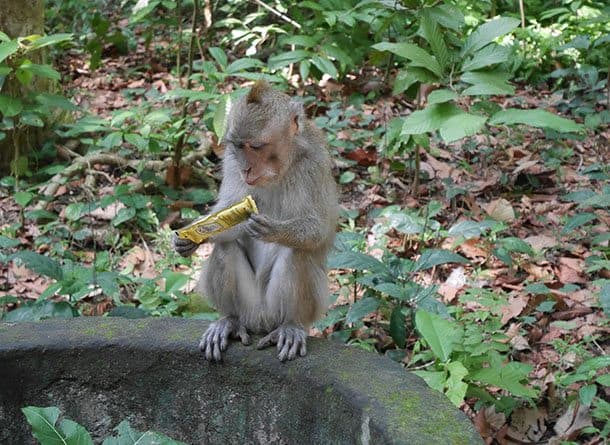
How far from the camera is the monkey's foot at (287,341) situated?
3.49m

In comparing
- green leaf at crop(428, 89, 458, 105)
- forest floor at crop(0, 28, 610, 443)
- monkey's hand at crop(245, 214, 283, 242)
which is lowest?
forest floor at crop(0, 28, 610, 443)

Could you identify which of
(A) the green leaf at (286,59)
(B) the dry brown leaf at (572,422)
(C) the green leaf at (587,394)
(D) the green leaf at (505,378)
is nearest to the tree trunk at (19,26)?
(A) the green leaf at (286,59)

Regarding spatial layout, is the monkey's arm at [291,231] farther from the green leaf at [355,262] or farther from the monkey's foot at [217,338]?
the green leaf at [355,262]

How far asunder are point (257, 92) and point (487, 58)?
1267 mm

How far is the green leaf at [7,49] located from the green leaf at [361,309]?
250 centimetres

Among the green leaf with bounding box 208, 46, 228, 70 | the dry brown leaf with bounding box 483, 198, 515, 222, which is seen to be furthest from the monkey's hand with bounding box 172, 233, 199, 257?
the dry brown leaf with bounding box 483, 198, 515, 222

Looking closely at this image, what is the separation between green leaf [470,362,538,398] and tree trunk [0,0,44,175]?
14.1 feet

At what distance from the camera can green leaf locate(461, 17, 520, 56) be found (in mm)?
4277

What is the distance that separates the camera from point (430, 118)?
4016 mm

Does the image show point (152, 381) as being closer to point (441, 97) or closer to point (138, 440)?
point (138, 440)

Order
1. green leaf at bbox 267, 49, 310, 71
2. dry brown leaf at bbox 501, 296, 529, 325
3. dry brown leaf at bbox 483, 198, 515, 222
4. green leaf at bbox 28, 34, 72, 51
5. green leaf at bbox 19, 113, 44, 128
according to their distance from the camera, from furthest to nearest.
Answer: dry brown leaf at bbox 483, 198, 515, 222, green leaf at bbox 19, 113, 44, 128, green leaf at bbox 267, 49, 310, 71, green leaf at bbox 28, 34, 72, 51, dry brown leaf at bbox 501, 296, 529, 325

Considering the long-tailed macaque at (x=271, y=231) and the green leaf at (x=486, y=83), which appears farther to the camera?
the green leaf at (x=486, y=83)

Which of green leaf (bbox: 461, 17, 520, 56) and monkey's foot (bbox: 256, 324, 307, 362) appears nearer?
monkey's foot (bbox: 256, 324, 307, 362)

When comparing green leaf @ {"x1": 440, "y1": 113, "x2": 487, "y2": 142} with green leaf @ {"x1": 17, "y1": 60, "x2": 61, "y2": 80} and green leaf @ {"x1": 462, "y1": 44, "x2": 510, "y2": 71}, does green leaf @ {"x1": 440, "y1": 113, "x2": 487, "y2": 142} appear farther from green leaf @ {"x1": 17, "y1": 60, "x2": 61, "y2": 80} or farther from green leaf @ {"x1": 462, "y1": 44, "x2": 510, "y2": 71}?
green leaf @ {"x1": 17, "y1": 60, "x2": 61, "y2": 80}
